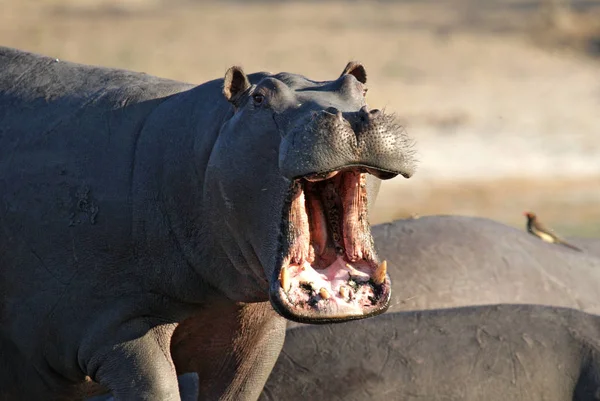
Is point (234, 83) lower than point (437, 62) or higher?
higher

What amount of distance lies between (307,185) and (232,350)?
1005 millimetres

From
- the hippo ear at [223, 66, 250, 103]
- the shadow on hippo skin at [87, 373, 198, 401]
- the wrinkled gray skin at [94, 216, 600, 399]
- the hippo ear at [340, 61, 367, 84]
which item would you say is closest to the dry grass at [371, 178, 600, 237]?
the wrinkled gray skin at [94, 216, 600, 399]

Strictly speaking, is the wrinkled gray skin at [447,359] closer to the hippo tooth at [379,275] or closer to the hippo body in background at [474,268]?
the hippo body in background at [474,268]

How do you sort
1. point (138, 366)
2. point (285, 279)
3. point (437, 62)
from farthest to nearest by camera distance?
point (437, 62), point (138, 366), point (285, 279)

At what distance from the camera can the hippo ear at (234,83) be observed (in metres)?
4.65

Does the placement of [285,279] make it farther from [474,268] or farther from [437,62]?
[437,62]

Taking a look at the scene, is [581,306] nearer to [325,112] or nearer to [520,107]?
[325,112]

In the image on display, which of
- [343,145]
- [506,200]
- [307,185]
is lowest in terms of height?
[506,200]

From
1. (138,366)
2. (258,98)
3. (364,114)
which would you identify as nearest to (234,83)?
(258,98)

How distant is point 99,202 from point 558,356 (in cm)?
187

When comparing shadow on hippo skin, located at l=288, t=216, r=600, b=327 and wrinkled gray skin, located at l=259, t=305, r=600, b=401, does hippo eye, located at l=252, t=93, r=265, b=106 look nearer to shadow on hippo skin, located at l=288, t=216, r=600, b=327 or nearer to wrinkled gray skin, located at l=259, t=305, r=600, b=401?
wrinkled gray skin, located at l=259, t=305, r=600, b=401

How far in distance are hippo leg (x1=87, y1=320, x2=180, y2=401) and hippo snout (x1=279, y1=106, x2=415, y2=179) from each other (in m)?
0.93

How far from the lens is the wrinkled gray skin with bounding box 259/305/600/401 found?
A: 5520mm

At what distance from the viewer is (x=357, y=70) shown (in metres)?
4.88
